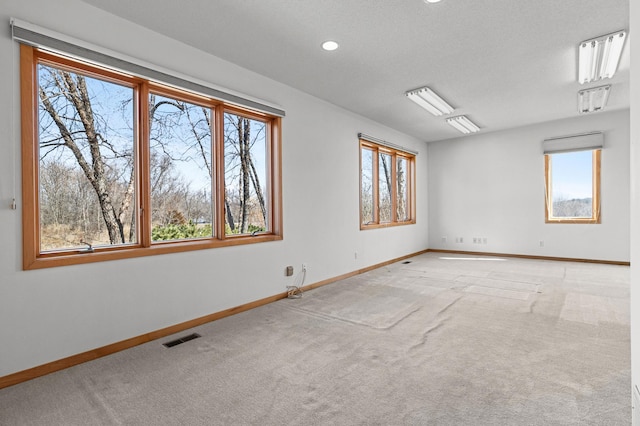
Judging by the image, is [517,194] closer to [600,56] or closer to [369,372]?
Answer: [600,56]

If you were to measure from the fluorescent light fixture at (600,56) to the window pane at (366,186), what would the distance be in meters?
3.15

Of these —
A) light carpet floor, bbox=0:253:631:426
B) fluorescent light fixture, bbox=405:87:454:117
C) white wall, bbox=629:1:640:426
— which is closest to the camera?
white wall, bbox=629:1:640:426

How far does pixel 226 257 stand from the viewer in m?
3.52

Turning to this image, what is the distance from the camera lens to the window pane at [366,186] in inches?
233

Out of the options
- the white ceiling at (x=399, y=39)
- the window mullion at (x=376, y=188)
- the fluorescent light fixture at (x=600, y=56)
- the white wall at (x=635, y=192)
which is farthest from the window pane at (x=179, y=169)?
the fluorescent light fixture at (x=600, y=56)

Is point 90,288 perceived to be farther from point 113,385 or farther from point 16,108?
point 16,108

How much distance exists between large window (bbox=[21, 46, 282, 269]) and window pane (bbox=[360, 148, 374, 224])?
226 cm

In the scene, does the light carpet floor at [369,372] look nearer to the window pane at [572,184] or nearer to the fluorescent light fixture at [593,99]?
the fluorescent light fixture at [593,99]

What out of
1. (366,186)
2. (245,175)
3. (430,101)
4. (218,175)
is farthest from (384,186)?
(218,175)

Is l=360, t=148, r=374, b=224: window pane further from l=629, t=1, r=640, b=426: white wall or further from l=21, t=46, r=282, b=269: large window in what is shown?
l=629, t=1, r=640, b=426: white wall

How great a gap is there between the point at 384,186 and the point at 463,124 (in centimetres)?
187

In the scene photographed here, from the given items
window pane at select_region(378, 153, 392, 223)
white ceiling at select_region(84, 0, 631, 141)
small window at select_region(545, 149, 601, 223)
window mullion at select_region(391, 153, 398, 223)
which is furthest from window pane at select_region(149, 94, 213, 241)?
small window at select_region(545, 149, 601, 223)

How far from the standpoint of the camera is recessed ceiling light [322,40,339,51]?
3.16 metres

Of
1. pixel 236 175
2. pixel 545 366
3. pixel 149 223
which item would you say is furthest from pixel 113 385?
pixel 545 366
